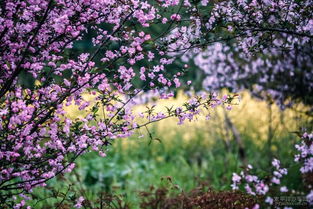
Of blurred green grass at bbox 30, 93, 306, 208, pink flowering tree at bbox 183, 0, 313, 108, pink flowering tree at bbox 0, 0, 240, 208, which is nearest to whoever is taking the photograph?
pink flowering tree at bbox 0, 0, 240, 208

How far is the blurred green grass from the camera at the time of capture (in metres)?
6.38

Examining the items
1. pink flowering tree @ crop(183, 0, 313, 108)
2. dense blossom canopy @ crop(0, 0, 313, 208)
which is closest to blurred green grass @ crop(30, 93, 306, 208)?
pink flowering tree @ crop(183, 0, 313, 108)

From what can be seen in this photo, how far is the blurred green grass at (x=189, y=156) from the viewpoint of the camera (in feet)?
20.9

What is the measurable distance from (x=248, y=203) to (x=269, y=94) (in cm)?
357

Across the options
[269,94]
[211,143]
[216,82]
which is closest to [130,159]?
[211,143]

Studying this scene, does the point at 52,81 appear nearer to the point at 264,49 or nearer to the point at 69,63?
the point at 69,63

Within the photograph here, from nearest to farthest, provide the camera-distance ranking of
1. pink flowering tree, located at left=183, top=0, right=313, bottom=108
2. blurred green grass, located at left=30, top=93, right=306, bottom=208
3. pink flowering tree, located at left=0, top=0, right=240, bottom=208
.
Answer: pink flowering tree, located at left=0, top=0, right=240, bottom=208
pink flowering tree, located at left=183, top=0, right=313, bottom=108
blurred green grass, located at left=30, top=93, right=306, bottom=208

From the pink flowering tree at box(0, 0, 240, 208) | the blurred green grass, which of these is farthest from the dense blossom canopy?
the blurred green grass

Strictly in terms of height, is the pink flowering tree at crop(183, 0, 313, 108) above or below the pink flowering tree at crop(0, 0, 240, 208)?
above

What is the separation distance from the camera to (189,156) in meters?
8.96

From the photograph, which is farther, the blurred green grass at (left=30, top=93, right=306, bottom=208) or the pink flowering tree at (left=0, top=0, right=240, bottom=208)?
the blurred green grass at (left=30, top=93, right=306, bottom=208)

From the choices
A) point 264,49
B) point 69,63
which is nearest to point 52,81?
point 69,63

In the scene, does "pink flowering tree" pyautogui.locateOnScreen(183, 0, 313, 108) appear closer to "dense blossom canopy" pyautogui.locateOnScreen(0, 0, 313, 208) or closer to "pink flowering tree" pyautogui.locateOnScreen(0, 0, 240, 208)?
"dense blossom canopy" pyautogui.locateOnScreen(0, 0, 313, 208)

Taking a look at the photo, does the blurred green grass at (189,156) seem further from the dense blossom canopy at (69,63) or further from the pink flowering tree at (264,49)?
the dense blossom canopy at (69,63)
